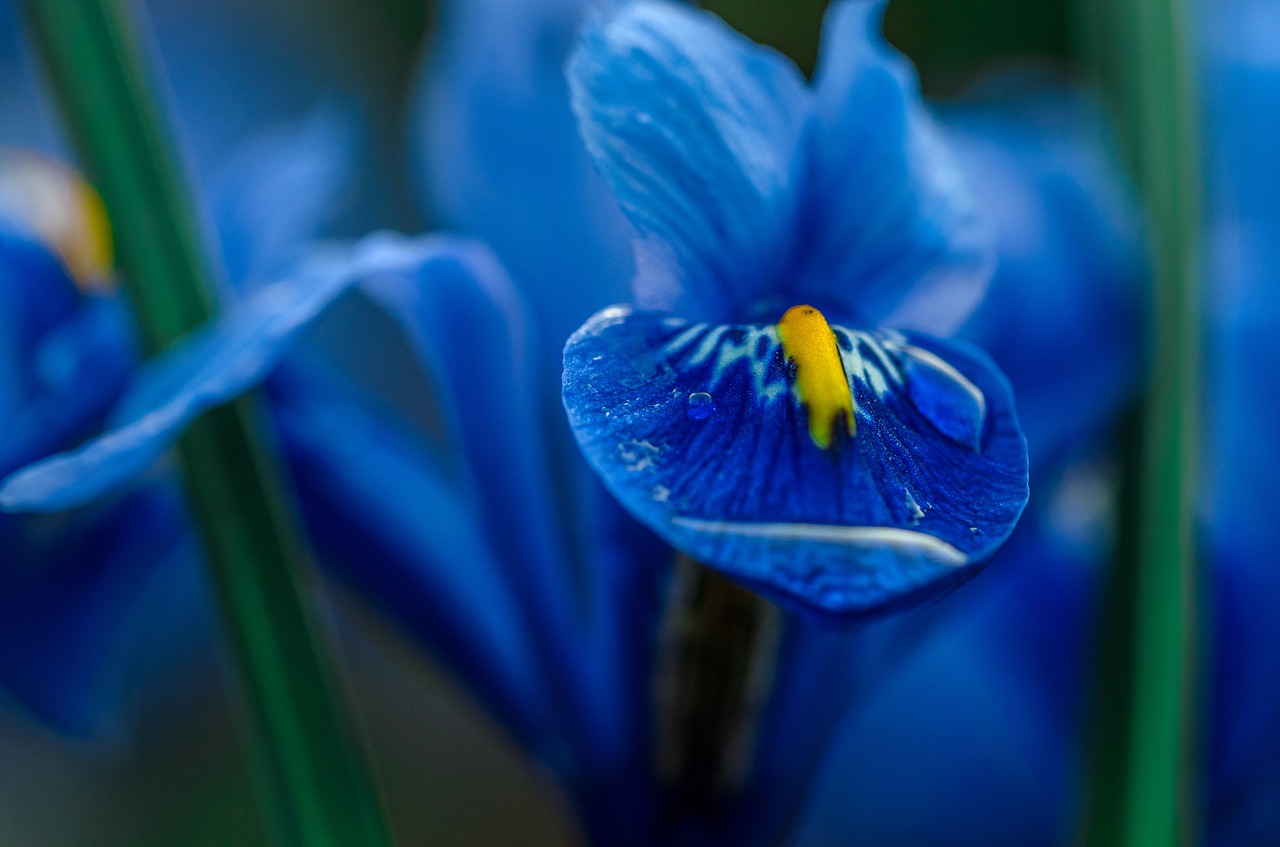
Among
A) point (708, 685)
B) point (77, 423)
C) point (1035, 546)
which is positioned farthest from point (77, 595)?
point (1035, 546)

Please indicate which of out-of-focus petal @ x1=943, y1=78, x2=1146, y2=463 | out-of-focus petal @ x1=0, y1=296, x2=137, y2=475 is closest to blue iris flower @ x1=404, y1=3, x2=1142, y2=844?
out-of-focus petal @ x1=943, y1=78, x2=1146, y2=463

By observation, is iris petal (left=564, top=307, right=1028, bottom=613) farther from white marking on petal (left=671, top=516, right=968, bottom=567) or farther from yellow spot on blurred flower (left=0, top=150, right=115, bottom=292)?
yellow spot on blurred flower (left=0, top=150, right=115, bottom=292)

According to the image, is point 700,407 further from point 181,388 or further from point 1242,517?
point 1242,517

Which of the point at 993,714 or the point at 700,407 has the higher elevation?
the point at 700,407

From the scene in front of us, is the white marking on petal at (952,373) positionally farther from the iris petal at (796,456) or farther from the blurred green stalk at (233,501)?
the blurred green stalk at (233,501)

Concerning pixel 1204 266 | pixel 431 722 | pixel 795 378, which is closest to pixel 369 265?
pixel 795 378
